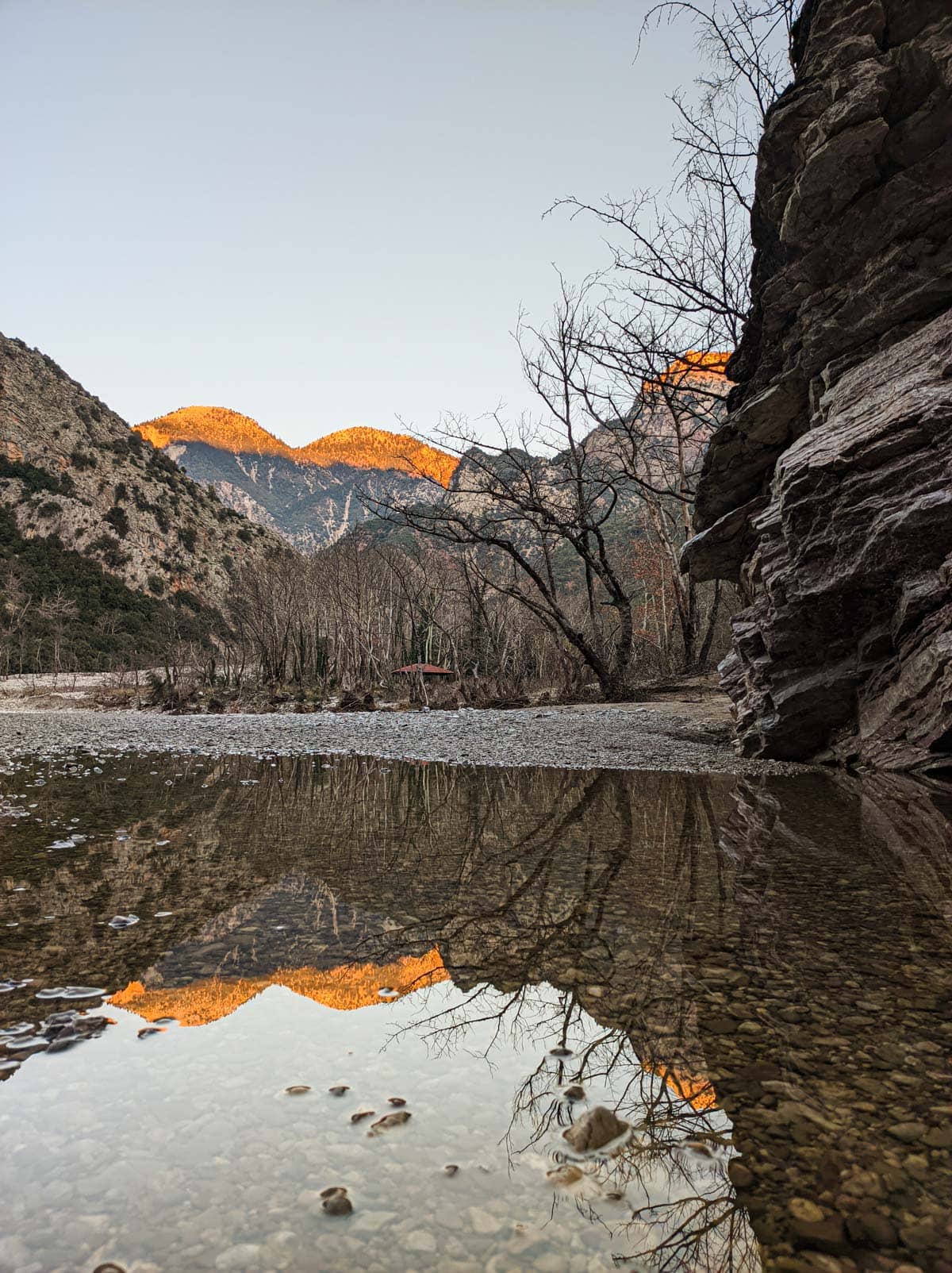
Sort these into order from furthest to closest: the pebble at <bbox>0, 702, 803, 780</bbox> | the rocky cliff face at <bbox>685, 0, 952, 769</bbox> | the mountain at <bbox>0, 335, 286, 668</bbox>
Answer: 1. the mountain at <bbox>0, 335, 286, 668</bbox>
2. the pebble at <bbox>0, 702, 803, 780</bbox>
3. the rocky cliff face at <bbox>685, 0, 952, 769</bbox>

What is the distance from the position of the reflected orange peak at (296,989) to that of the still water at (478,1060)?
13mm

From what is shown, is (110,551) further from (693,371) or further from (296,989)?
(296,989)

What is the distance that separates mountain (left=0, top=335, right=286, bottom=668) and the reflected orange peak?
1881 inches

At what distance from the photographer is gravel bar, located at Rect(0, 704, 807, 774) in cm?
977

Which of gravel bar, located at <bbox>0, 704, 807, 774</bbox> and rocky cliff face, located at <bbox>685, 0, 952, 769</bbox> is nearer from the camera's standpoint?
rocky cliff face, located at <bbox>685, 0, 952, 769</bbox>

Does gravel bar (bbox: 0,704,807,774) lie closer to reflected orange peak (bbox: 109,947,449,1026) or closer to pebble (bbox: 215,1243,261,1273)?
reflected orange peak (bbox: 109,947,449,1026)

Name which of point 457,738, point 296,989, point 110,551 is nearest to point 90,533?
point 110,551

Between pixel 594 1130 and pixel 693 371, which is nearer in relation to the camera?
pixel 594 1130

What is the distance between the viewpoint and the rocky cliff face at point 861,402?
24.2ft

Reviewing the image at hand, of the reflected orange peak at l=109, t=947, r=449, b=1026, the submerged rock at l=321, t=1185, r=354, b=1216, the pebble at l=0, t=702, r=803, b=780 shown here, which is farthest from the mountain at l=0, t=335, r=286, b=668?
the submerged rock at l=321, t=1185, r=354, b=1216

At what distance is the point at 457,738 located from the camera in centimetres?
1284

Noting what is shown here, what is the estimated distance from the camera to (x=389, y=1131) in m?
1.65

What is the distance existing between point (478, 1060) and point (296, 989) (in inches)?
31.4

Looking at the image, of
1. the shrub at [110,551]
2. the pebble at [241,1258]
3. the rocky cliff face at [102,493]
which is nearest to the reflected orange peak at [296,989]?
the pebble at [241,1258]
